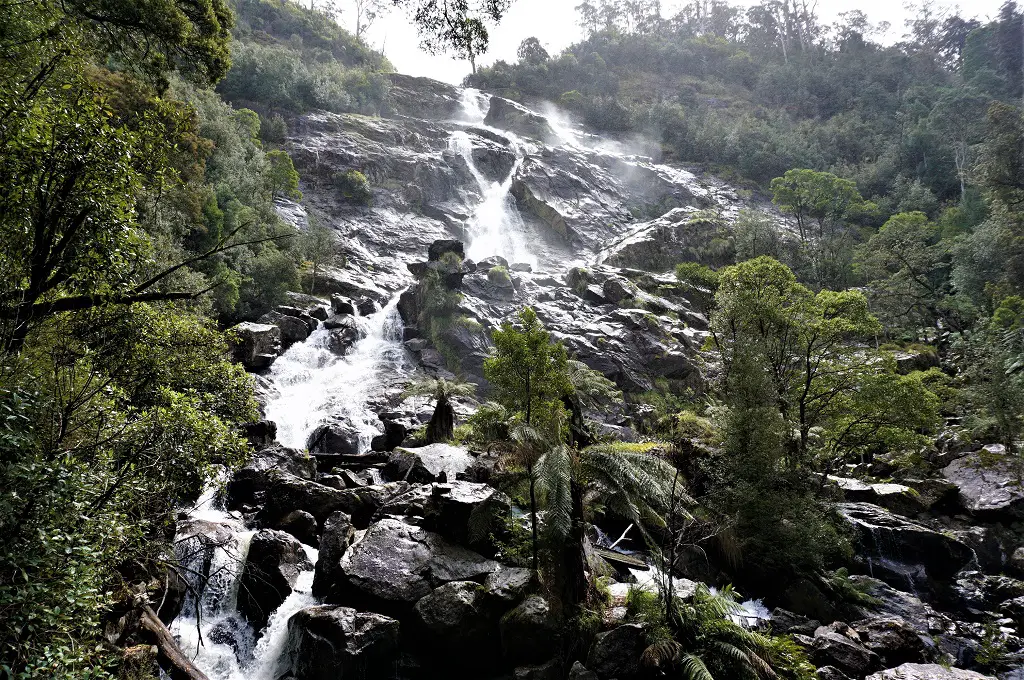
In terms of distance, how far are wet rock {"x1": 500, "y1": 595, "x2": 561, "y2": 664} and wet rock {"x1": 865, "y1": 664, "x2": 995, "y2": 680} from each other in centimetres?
570

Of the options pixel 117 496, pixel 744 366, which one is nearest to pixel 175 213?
pixel 117 496

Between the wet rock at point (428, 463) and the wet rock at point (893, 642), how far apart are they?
9.97 m

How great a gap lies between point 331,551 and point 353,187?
43.0m

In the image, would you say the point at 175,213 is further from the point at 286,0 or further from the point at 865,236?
the point at 286,0

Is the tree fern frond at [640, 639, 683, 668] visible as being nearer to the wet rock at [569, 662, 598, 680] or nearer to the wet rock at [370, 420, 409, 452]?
the wet rock at [569, 662, 598, 680]

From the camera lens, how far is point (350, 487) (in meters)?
15.0

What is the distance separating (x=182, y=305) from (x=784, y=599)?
19.8m

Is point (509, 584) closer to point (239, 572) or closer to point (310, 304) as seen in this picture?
point (239, 572)

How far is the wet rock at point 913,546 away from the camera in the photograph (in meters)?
16.7

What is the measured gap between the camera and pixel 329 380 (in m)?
28.0

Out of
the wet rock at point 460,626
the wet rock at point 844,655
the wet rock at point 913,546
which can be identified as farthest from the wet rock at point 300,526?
the wet rock at point 913,546

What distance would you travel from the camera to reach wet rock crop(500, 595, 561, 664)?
357 inches

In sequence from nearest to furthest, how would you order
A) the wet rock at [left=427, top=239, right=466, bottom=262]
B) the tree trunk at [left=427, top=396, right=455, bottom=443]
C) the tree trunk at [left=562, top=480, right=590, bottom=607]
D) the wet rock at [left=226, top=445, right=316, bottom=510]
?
the tree trunk at [left=562, top=480, right=590, bottom=607] < the wet rock at [left=226, top=445, right=316, bottom=510] < the tree trunk at [left=427, top=396, right=455, bottom=443] < the wet rock at [left=427, top=239, right=466, bottom=262]

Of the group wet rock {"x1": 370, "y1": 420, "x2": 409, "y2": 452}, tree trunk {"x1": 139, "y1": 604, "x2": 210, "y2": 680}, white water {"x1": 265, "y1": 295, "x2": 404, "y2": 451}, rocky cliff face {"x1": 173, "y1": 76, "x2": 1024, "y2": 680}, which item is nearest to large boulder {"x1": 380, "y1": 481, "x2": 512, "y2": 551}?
rocky cliff face {"x1": 173, "y1": 76, "x2": 1024, "y2": 680}
